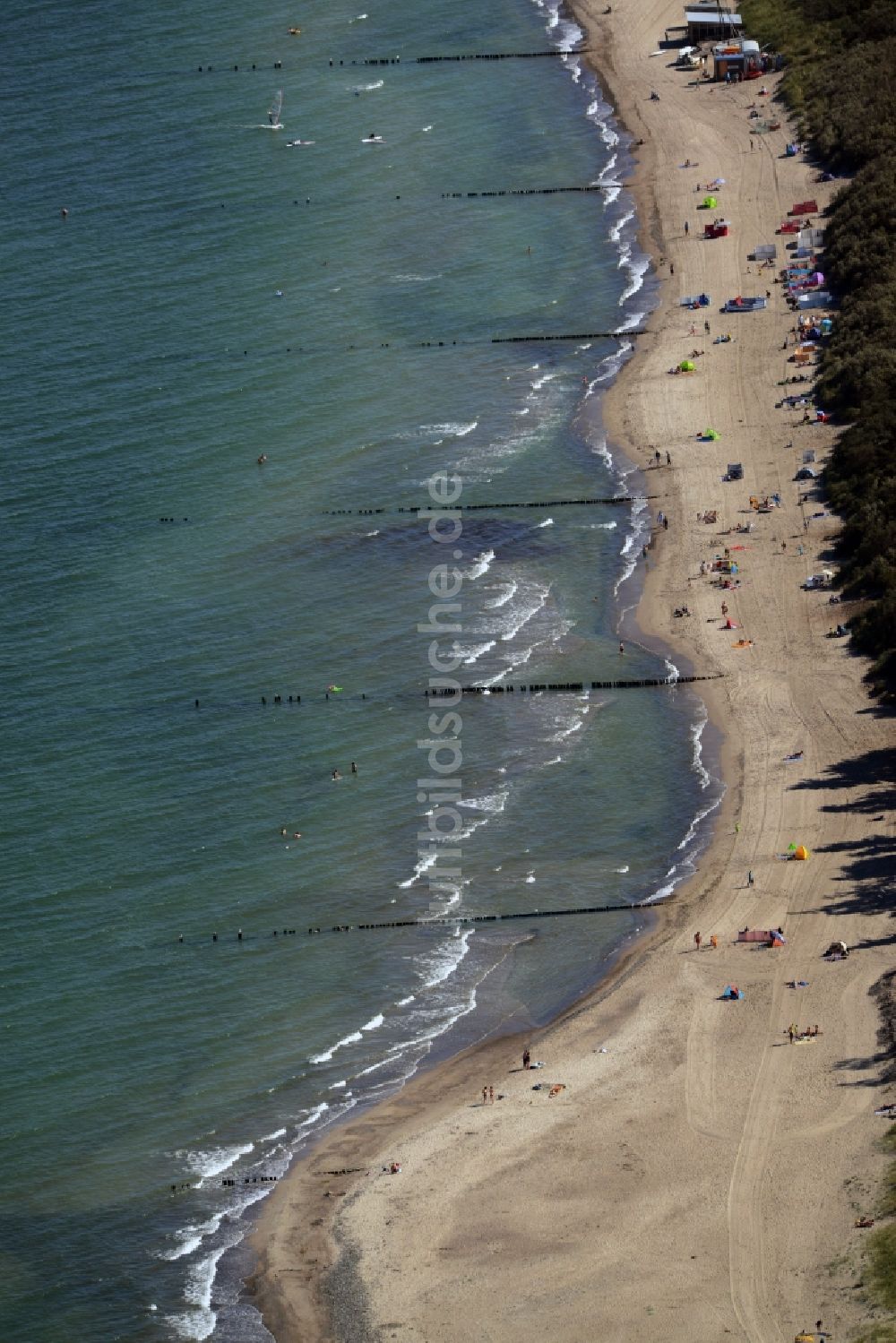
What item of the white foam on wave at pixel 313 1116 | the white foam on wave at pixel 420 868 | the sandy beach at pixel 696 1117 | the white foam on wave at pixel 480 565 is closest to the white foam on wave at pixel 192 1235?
the sandy beach at pixel 696 1117

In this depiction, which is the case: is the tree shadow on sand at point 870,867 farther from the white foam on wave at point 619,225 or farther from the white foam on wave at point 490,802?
the white foam on wave at point 619,225

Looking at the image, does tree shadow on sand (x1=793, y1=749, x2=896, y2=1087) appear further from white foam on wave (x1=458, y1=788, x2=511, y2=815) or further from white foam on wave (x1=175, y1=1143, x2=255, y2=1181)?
white foam on wave (x1=175, y1=1143, x2=255, y2=1181)

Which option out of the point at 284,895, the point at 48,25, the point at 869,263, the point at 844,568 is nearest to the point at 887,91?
the point at 869,263

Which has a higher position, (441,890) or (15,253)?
(15,253)

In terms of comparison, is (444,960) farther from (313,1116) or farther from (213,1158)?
(213,1158)

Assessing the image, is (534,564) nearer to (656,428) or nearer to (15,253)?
(656,428)
